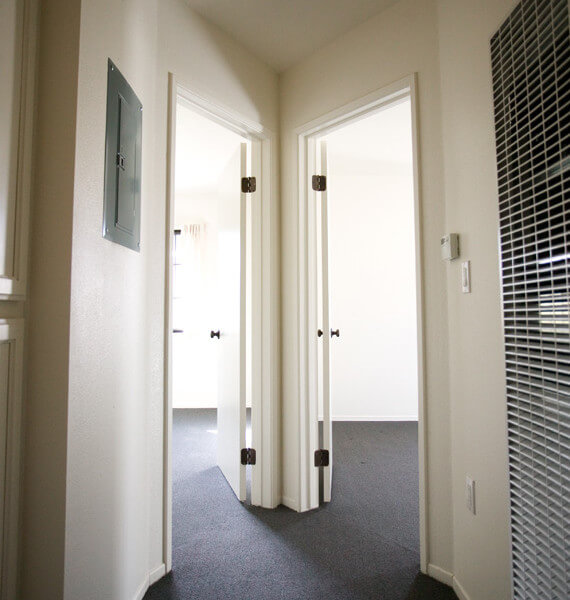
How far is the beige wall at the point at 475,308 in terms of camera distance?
1142 mm

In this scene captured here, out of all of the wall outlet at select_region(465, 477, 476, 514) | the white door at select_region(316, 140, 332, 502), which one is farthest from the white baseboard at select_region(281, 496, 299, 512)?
the wall outlet at select_region(465, 477, 476, 514)

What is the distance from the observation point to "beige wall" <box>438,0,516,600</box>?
1.14 m

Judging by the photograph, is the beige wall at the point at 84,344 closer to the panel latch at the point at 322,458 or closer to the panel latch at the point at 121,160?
the panel latch at the point at 121,160

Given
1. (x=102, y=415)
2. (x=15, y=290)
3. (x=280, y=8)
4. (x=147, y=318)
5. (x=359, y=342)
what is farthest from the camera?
(x=359, y=342)

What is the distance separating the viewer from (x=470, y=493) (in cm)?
132

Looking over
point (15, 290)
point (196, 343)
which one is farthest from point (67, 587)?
point (196, 343)

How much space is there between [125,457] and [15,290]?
0.66m

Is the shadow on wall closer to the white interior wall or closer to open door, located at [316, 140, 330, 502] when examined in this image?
open door, located at [316, 140, 330, 502]

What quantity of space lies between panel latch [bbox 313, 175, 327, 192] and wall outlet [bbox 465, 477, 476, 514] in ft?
5.25

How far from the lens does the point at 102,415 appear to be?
1.11m

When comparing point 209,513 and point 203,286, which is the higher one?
point 203,286

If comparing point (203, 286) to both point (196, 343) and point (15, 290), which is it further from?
point (15, 290)

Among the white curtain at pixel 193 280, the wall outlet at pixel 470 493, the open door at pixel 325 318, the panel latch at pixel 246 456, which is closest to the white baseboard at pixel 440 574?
the wall outlet at pixel 470 493

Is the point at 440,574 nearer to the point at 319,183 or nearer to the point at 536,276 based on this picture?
the point at 536,276
